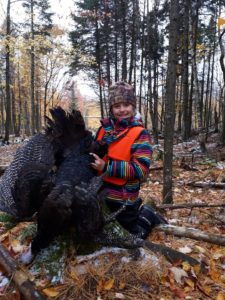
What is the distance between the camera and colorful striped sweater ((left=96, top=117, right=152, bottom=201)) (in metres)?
3.20

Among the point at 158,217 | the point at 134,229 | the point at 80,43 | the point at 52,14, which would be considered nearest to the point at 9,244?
the point at 134,229

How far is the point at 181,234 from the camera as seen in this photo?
3.67 m

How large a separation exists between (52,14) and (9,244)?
3042 cm

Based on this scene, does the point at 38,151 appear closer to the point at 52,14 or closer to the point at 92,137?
the point at 92,137

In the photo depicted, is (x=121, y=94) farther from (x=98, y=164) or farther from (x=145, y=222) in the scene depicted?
(x=145, y=222)

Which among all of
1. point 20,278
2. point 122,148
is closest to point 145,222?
point 122,148

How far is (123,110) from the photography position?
3428 millimetres

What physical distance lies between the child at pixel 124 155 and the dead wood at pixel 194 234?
0.35 m

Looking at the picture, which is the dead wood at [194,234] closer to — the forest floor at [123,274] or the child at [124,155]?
the forest floor at [123,274]

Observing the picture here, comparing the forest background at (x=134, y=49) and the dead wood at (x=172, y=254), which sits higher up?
the forest background at (x=134, y=49)

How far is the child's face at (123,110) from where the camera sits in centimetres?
343

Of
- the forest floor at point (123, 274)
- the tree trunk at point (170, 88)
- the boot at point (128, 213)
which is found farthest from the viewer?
the tree trunk at point (170, 88)

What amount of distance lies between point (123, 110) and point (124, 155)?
52 centimetres

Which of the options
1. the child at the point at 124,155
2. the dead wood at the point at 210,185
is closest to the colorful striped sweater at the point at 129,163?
the child at the point at 124,155
